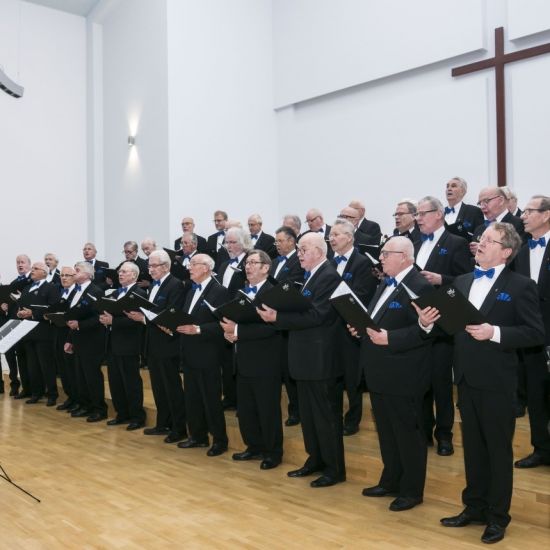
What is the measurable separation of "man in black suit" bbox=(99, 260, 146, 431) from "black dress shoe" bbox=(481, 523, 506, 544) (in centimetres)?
355

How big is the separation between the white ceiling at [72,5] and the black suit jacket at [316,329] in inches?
332

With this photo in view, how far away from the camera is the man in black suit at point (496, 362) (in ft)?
10.6

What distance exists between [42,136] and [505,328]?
9293mm

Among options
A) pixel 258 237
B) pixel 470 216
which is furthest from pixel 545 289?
pixel 258 237

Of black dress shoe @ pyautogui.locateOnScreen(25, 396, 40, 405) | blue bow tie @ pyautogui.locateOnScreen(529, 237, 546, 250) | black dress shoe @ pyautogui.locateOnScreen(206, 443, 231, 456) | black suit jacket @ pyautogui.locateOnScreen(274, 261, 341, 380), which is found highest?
blue bow tie @ pyautogui.locateOnScreen(529, 237, 546, 250)

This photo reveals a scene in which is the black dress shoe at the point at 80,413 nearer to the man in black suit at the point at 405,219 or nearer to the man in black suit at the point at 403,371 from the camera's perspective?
the man in black suit at the point at 405,219

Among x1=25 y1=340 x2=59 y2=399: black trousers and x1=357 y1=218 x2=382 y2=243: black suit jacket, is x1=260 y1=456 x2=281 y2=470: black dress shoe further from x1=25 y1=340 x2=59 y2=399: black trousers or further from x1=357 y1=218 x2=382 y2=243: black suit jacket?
x1=25 y1=340 x2=59 y2=399: black trousers

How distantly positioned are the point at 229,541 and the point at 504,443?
137 centimetres

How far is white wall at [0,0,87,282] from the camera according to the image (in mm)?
10562

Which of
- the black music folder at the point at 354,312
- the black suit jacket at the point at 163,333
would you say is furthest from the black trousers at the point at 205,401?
the black music folder at the point at 354,312

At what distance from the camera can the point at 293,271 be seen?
16.8ft

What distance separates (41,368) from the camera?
7.87 m

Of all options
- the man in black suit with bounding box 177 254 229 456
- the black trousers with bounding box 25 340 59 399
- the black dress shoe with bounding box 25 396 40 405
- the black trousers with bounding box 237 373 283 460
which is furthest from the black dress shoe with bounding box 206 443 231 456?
the black dress shoe with bounding box 25 396 40 405

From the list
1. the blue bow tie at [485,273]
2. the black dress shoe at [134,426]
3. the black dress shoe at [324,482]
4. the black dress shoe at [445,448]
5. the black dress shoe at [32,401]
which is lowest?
the black dress shoe at [32,401]
